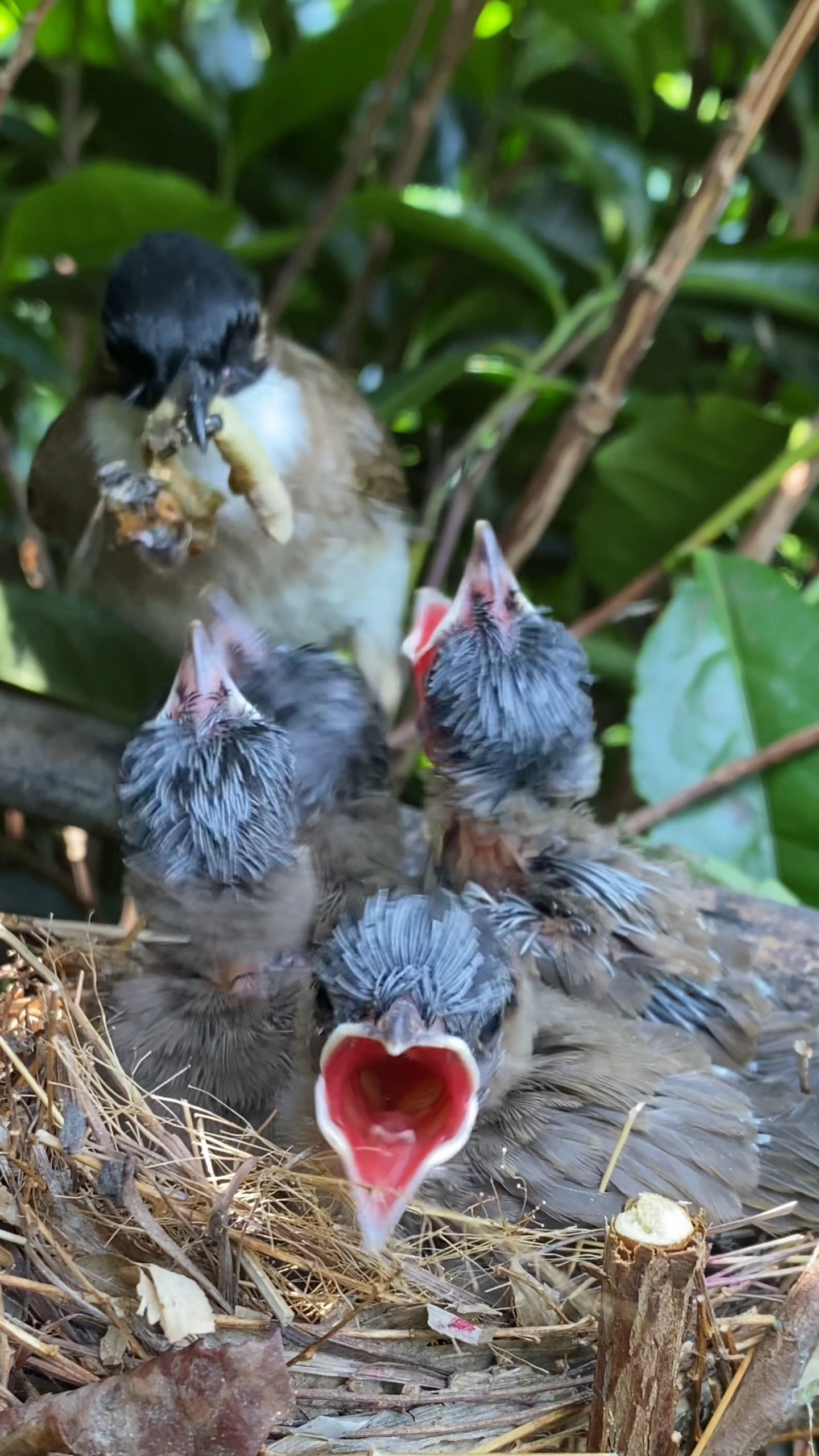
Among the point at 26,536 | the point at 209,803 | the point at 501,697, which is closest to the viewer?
the point at 209,803

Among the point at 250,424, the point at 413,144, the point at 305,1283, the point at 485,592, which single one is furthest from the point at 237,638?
the point at 413,144

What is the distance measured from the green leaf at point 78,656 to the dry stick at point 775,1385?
105 centimetres

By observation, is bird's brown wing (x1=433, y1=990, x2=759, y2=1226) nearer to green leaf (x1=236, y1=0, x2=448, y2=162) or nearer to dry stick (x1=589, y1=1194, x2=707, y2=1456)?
dry stick (x1=589, y1=1194, x2=707, y2=1456)

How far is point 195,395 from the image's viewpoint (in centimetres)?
118

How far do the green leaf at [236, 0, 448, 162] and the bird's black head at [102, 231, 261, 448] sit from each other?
459 mm

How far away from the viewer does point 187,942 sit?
1.11 metres

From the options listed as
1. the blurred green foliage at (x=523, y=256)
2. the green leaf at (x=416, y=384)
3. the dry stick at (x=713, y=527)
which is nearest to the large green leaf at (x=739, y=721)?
the blurred green foliage at (x=523, y=256)

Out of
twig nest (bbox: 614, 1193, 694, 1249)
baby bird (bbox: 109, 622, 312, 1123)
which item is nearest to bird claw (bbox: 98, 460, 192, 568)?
baby bird (bbox: 109, 622, 312, 1123)

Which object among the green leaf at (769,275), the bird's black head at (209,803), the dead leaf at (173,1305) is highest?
the green leaf at (769,275)

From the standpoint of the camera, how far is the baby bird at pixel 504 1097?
32.4 inches

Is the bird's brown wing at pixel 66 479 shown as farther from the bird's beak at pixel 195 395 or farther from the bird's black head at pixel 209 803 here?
the bird's black head at pixel 209 803

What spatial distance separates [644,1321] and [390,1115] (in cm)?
27

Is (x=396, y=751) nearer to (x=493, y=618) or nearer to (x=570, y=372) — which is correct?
(x=493, y=618)

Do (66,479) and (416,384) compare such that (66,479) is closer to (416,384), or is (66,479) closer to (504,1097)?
(416,384)
